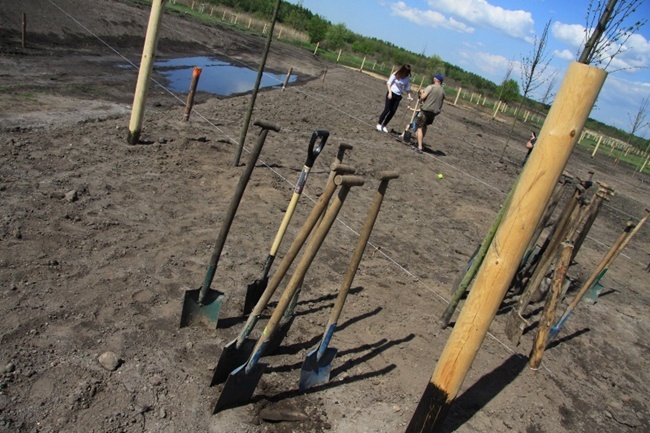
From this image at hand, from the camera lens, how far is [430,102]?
11.2m

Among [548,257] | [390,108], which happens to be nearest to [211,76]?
[390,108]

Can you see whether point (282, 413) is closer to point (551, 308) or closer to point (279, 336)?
point (279, 336)

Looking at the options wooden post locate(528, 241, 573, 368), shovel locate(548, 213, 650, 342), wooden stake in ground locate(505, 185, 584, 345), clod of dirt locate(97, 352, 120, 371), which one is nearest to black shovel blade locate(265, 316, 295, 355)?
clod of dirt locate(97, 352, 120, 371)

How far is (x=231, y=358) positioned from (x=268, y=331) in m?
0.37

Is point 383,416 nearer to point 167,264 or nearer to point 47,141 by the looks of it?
point 167,264

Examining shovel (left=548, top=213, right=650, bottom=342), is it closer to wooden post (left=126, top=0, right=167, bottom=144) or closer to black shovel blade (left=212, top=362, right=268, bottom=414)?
black shovel blade (left=212, top=362, right=268, bottom=414)

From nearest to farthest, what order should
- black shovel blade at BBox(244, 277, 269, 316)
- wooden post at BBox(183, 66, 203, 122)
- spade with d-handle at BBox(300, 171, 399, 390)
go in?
spade with d-handle at BBox(300, 171, 399, 390) < black shovel blade at BBox(244, 277, 269, 316) < wooden post at BBox(183, 66, 203, 122)

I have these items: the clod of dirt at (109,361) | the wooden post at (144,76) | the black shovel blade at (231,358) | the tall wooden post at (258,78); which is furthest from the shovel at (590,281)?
the wooden post at (144,76)

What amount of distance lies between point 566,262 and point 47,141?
5.94 meters

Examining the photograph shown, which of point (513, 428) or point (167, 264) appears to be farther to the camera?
point (167, 264)

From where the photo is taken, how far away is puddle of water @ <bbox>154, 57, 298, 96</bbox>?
14119 mm

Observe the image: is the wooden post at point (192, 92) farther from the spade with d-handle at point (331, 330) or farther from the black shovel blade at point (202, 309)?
the spade with d-handle at point (331, 330)

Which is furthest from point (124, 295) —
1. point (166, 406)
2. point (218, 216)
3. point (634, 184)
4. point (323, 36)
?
point (323, 36)

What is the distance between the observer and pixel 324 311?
422 centimetres
